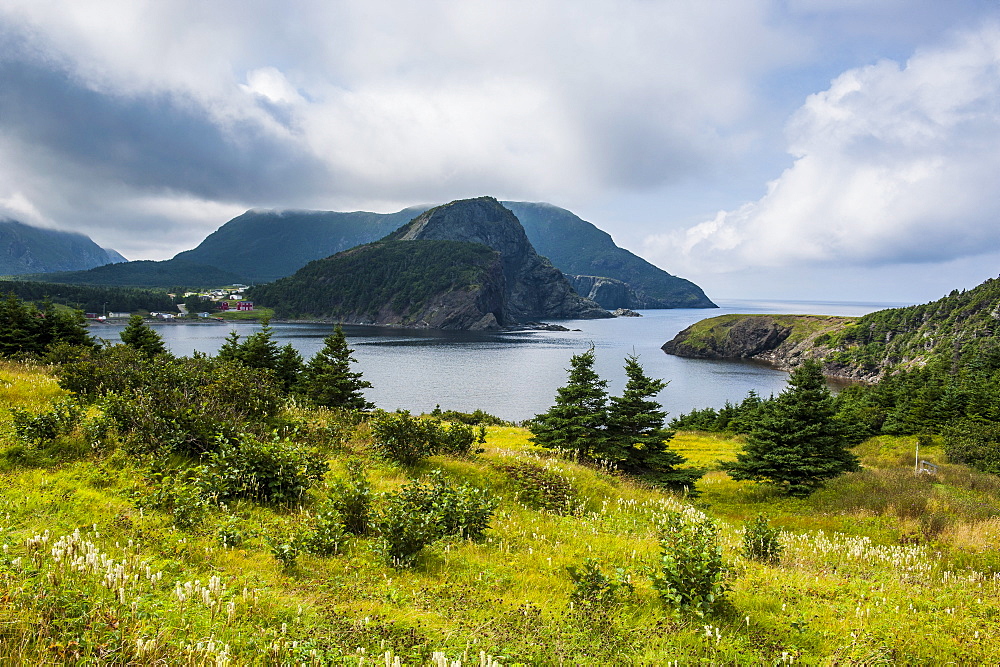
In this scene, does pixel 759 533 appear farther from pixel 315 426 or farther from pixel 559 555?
pixel 315 426

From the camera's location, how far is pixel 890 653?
591cm

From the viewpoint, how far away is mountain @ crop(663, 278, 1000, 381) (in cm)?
10925

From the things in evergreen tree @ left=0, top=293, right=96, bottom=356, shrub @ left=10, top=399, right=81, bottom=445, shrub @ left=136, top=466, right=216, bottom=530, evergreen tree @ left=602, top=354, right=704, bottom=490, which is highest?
evergreen tree @ left=0, top=293, right=96, bottom=356

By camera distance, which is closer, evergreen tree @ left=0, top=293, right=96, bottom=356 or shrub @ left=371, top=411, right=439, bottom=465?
shrub @ left=371, top=411, right=439, bottom=465

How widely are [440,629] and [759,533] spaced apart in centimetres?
759

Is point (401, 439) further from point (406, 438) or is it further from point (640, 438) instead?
point (640, 438)

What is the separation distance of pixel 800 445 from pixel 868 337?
144767 millimetres

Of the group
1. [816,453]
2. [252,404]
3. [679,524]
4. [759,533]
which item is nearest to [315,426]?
[252,404]

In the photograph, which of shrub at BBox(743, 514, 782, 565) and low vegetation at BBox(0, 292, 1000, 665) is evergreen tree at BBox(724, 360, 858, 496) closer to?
low vegetation at BBox(0, 292, 1000, 665)

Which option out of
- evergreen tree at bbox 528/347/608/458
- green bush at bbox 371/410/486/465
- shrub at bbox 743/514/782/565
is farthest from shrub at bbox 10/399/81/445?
evergreen tree at bbox 528/347/608/458

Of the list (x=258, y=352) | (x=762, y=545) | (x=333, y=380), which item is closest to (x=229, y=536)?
(x=762, y=545)

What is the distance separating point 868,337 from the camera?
444 feet

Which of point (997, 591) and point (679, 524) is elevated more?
point (679, 524)

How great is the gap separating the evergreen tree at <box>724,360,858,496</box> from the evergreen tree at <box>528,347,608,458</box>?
6372 millimetres
